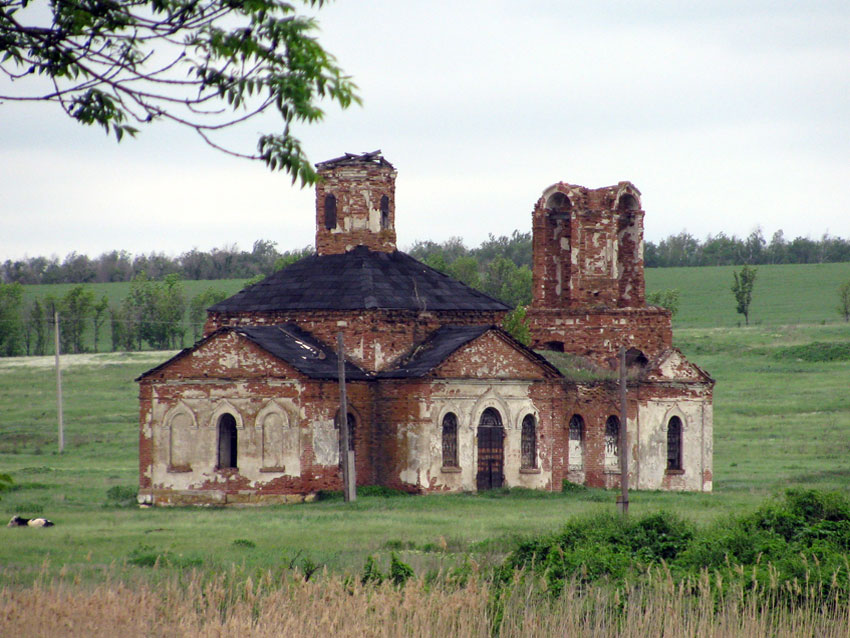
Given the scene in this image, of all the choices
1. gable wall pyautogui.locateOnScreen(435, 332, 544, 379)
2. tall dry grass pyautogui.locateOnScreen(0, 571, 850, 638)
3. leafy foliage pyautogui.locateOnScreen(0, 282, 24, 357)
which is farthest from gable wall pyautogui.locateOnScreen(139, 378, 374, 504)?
leafy foliage pyautogui.locateOnScreen(0, 282, 24, 357)

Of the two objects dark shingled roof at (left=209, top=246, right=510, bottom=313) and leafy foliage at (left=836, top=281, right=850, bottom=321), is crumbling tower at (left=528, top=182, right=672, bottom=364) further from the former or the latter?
leafy foliage at (left=836, top=281, right=850, bottom=321)

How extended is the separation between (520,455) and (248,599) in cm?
2332

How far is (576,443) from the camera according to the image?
37750 mm

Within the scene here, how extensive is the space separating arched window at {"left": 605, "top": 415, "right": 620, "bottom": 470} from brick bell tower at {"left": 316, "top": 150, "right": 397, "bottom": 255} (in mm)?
8152

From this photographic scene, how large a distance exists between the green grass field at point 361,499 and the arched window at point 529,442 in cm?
129

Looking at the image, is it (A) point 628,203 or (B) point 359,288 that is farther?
(A) point 628,203

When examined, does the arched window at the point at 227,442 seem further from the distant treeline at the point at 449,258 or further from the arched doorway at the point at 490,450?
the distant treeline at the point at 449,258

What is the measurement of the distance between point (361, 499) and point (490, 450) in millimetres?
3894

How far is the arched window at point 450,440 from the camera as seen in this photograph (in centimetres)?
3462

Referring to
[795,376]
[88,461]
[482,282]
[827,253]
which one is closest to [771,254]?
[827,253]

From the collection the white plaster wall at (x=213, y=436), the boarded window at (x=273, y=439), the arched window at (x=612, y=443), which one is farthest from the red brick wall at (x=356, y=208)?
the arched window at (x=612, y=443)

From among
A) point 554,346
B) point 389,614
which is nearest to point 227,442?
point 554,346

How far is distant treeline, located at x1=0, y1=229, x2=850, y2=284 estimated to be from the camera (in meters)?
133

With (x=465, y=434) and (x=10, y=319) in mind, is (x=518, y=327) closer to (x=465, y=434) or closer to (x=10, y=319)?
(x=465, y=434)
